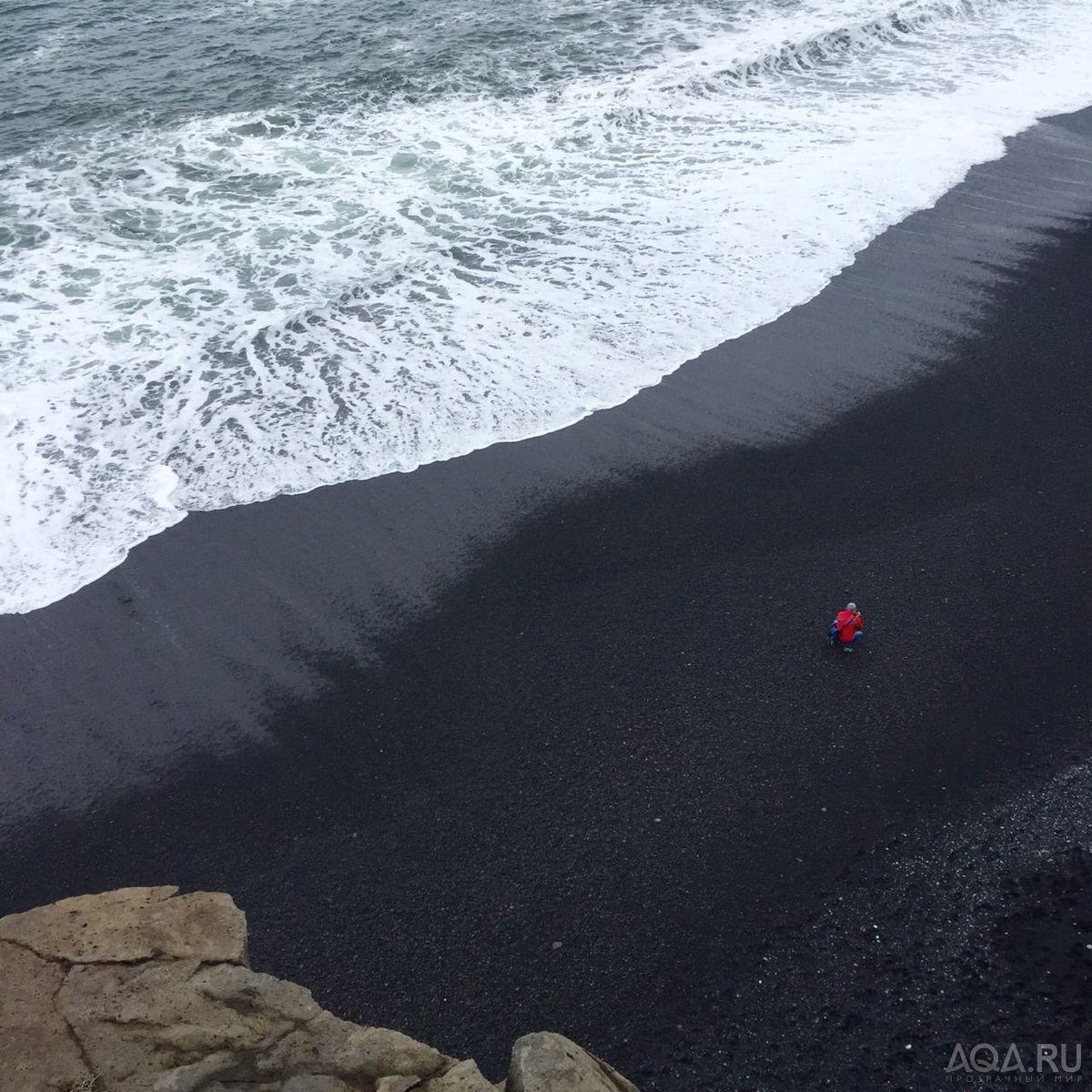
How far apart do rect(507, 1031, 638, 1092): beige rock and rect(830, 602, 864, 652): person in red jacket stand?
Answer: 606cm

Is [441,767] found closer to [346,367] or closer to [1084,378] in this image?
[346,367]

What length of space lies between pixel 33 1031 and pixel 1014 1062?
7508mm

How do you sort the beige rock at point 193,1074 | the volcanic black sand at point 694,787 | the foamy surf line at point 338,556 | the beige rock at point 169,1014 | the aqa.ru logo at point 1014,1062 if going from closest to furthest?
1. the beige rock at point 193,1074
2. the beige rock at point 169,1014
3. the aqa.ru logo at point 1014,1062
4. the volcanic black sand at point 694,787
5. the foamy surf line at point 338,556

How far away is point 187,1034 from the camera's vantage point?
612 centimetres

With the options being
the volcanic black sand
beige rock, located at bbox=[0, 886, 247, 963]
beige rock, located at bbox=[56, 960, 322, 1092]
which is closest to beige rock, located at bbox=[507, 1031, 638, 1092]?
beige rock, located at bbox=[56, 960, 322, 1092]

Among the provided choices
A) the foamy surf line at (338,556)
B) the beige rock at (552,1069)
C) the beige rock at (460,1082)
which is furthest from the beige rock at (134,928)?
the foamy surf line at (338,556)

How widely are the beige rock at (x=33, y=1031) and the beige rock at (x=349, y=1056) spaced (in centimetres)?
121

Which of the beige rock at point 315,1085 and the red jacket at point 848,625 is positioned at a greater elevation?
the beige rock at point 315,1085

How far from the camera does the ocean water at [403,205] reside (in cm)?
1473

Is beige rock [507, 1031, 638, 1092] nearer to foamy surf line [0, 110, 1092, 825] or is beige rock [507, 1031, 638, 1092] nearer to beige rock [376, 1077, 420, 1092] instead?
beige rock [376, 1077, 420, 1092]

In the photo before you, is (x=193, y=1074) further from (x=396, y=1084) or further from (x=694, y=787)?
(x=694, y=787)

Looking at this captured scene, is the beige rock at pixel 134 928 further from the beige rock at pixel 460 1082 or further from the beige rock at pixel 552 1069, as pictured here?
the beige rock at pixel 552 1069

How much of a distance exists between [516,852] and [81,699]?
5584 millimetres

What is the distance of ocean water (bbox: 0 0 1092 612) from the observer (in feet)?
48.3
